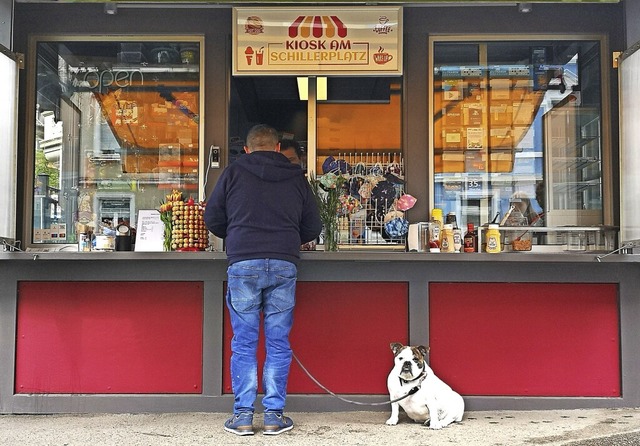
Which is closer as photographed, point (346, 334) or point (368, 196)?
point (346, 334)

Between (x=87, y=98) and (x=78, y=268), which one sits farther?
(x=87, y=98)

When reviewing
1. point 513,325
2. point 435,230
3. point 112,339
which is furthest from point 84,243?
point 513,325

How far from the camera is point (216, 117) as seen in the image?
5.24 metres

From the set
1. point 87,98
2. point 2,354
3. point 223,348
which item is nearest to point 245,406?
point 223,348

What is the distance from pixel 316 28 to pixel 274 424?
2.59 meters

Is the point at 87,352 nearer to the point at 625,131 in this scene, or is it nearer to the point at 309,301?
the point at 309,301

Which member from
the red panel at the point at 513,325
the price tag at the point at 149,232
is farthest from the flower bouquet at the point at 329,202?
the price tag at the point at 149,232

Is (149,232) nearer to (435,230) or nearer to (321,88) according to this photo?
(321,88)

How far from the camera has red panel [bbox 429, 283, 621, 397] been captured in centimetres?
502

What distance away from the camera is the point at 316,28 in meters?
5.15

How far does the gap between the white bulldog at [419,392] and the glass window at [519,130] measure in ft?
3.91

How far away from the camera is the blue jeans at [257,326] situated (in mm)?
4340

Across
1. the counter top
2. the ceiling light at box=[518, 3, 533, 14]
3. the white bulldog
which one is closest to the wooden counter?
the counter top

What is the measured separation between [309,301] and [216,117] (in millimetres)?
1407
